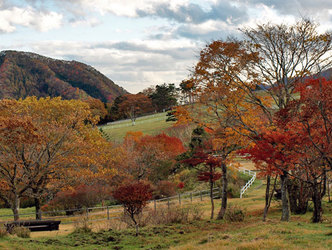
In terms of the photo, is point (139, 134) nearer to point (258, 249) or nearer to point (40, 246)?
point (40, 246)

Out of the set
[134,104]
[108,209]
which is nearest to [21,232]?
[108,209]

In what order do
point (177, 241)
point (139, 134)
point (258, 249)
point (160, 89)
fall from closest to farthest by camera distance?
1. point (258, 249)
2. point (177, 241)
3. point (139, 134)
4. point (160, 89)

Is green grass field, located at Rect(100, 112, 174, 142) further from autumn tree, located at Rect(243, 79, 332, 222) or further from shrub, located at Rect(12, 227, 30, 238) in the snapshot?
autumn tree, located at Rect(243, 79, 332, 222)

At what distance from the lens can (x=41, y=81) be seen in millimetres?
187125

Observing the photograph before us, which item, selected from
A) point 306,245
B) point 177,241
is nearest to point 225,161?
point 177,241

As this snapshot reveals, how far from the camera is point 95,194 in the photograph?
34000mm

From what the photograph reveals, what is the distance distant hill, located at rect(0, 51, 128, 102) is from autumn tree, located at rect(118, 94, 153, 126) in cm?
5944

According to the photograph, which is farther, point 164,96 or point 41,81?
point 41,81

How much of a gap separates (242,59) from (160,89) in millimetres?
102279

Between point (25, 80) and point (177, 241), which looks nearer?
point (177, 241)

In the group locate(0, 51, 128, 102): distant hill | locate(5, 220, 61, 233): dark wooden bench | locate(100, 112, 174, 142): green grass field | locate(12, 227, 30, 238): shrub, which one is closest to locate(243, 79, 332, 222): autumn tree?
locate(12, 227, 30, 238): shrub

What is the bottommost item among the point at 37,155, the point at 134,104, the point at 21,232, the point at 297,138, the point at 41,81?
the point at 21,232

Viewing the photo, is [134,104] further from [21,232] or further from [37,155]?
[21,232]

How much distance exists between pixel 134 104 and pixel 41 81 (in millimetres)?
93604
